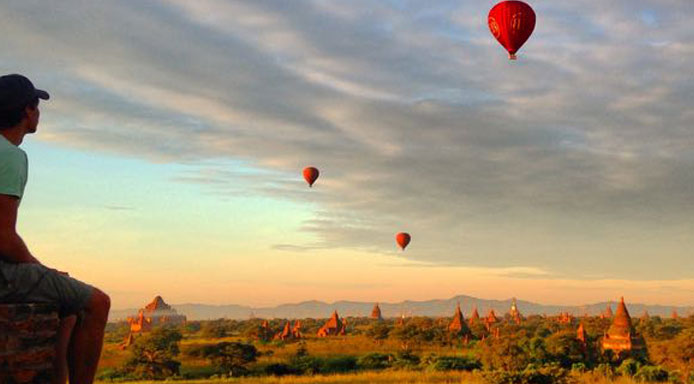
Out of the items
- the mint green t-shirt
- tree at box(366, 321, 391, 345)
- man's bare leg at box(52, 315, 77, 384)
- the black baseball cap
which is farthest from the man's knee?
tree at box(366, 321, 391, 345)

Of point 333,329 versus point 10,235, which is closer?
point 10,235

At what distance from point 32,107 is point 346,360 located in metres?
40.0

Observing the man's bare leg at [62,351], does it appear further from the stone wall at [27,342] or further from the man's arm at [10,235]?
the man's arm at [10,235]

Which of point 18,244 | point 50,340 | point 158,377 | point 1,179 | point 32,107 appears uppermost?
point 32,107

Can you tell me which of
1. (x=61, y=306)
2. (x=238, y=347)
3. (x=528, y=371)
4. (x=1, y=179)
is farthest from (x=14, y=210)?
(x=238, y=347)

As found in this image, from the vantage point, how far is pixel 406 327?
68.1 m

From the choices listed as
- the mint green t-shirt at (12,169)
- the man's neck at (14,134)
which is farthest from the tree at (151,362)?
the mint green t-shirt at (12,169)

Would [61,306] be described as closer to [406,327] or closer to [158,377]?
[158,377]

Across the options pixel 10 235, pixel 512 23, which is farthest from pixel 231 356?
pixel 10 235

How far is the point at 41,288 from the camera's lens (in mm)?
3910

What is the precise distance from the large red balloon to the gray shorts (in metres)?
21.2

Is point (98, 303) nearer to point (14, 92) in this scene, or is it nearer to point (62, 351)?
point (62, 351)

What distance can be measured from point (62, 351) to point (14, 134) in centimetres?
137

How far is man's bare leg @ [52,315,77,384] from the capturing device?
402 cm
